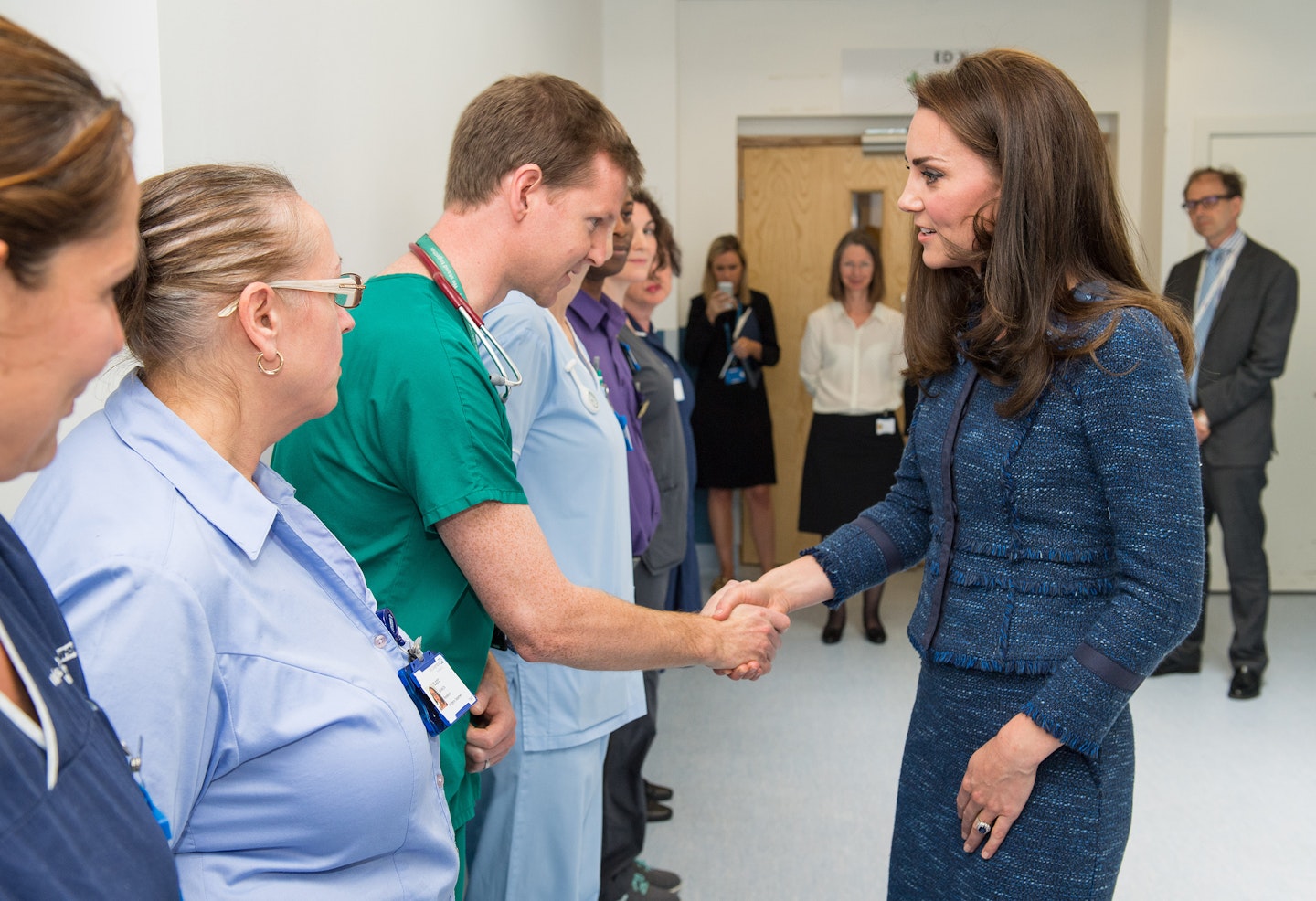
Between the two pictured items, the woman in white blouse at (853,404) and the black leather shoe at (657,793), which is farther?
the woman in white blouse at (853,404)

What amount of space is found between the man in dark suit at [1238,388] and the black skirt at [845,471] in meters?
1.32

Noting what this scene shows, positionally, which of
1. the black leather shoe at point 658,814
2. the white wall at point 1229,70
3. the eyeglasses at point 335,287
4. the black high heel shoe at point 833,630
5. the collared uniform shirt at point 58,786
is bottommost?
the black high heel shoe at point 833,630

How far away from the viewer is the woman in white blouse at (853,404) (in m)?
4.88

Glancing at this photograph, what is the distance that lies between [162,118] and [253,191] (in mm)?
444

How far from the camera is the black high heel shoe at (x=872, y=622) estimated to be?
15.7ft

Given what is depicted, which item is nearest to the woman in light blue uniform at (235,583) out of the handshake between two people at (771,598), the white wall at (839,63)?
the handshake between two people at (771,598)

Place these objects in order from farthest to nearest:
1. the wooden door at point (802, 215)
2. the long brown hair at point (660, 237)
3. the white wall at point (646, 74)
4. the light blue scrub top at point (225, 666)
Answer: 1. the wooden door at point (802, 215)
2. the white wall at point (646, 74)
3. the long brown hair at point (660, 237)
4. the light blue scrub top at point (225, 666)

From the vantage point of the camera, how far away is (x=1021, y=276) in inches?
51.1

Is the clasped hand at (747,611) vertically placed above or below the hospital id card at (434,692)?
below

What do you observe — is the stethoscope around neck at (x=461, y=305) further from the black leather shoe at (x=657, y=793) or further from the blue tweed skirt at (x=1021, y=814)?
the black leather shoe at (x=657, y=793)

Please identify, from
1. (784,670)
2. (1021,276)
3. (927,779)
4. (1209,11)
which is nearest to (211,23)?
Result: (1021,276)

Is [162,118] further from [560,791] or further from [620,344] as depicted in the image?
[620,344]

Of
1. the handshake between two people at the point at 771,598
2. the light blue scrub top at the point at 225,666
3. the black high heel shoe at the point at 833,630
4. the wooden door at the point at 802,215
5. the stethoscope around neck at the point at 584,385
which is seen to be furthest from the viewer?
Answer: the wooden door at the point at 802,215

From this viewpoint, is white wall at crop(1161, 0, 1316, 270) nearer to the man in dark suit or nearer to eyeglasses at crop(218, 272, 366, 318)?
the man in dark suit
